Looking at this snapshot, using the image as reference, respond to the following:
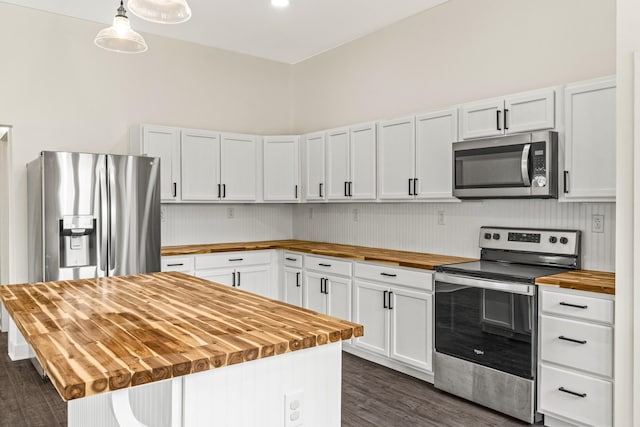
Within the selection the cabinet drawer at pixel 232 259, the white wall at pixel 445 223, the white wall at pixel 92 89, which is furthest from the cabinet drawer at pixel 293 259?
the white wall at pixel 92 89

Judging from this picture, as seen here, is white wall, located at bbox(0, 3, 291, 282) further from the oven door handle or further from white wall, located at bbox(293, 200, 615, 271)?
the oven door handle

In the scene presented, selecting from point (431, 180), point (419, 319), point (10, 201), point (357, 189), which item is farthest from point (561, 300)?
point (10, 201)

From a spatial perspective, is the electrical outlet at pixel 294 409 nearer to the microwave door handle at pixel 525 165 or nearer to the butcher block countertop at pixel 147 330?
the butcher block countertop at pixel 147 330

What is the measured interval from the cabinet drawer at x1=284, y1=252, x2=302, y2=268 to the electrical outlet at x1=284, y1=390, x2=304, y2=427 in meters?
3.33

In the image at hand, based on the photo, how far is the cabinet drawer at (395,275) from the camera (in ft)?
11.7

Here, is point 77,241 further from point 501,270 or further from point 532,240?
point 532,240

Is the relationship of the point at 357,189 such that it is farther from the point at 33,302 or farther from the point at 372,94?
the point at 33,302

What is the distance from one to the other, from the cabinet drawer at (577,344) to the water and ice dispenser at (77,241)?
10.9ft

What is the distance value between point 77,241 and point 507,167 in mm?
3302

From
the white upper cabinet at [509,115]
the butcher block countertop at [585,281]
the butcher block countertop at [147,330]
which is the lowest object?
the butcher block countertop at [585,281]

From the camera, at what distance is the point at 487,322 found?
3.10 m

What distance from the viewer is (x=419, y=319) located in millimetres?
3631

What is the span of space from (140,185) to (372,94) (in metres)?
2.42

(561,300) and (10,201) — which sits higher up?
(10,201)
